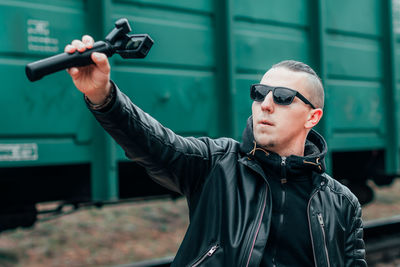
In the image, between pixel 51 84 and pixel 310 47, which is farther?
pixel 310 47

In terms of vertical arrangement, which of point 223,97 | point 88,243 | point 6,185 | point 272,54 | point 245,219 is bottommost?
point 88,243

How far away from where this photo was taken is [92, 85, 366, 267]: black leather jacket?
1.56m

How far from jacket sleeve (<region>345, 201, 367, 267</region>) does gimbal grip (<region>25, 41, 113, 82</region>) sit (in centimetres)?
102

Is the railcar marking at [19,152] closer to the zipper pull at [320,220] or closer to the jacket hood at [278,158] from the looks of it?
the jacket hood at [278,158]

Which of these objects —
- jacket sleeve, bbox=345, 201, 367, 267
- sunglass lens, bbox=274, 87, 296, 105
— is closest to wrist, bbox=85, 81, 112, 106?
sunglass lens, bbox=274, 87, 296, 105

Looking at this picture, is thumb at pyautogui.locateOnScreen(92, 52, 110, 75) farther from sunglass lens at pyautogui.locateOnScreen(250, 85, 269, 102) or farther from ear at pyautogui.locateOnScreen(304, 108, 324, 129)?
ear at pyautogui.locateOnScreen(304, 108, 324, 129)

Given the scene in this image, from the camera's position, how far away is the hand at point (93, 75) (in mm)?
1394

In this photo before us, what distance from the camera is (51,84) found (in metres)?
3.37

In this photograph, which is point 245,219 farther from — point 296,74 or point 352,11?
point 352,11

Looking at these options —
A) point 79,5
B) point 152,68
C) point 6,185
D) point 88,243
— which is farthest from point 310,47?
point 88,243

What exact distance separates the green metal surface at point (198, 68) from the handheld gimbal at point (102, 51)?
198cm

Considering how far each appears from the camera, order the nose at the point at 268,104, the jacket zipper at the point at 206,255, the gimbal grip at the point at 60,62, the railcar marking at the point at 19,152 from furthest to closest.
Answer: the railcar marking at the point at 19,152 < the nose at the point at 268,104 < the jacket zipper at the point at 206,255 < the gimbal grip at the point at 60,62

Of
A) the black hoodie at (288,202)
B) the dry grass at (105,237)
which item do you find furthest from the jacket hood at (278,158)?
the dry grass at (105,237)

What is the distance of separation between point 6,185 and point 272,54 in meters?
2.47
